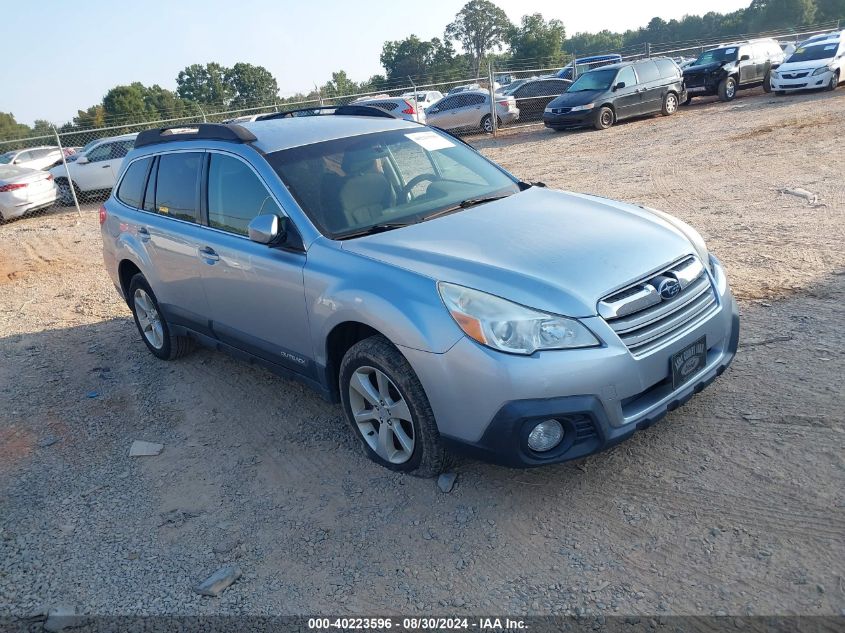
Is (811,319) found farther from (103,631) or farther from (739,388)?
(103,631)

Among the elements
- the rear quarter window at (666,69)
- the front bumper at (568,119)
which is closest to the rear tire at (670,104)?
the rear quarter window at (666,69)

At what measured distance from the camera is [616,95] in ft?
63.7

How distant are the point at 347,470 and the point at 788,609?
2283 millimetres

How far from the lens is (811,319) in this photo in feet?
16.7

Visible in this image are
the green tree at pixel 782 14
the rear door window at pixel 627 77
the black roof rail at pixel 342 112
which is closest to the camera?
the black roof rail at pixel 342 112

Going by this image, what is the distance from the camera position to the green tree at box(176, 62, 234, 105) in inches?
3331

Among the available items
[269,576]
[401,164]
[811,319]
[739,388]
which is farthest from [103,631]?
[811,319]

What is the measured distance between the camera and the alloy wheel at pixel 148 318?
596 centimetres

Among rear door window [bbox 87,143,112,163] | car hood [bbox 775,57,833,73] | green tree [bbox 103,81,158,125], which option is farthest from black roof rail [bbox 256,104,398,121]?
green tree [bbox 103,81,158,125]

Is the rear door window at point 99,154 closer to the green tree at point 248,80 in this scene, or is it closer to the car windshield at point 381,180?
the car windshield at point 381,180

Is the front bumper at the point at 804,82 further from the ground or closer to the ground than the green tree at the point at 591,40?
closer to the ground

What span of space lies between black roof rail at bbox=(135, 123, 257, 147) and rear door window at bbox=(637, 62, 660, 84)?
1729 cm

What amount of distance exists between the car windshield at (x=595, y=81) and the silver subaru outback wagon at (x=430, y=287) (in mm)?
15983

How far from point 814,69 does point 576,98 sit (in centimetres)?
695
